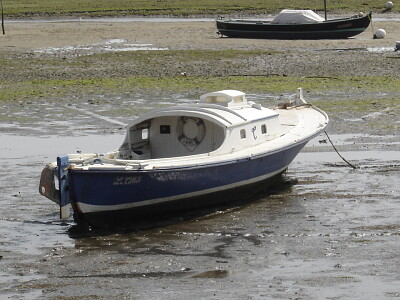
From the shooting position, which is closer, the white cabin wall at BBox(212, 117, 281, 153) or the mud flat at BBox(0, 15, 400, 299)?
the mud flat at BBox(0, 15, 400, 299)

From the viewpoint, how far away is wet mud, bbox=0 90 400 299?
14617 millimetres

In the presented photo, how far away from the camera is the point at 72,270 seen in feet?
51.3

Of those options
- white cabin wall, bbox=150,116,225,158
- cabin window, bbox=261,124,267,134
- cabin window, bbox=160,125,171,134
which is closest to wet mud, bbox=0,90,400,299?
cabin window, bbox=261,124,267,134

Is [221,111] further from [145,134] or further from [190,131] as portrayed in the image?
[145,134]

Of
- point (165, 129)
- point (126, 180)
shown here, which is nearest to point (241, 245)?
point (126, 180)

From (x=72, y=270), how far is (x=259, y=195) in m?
6.11

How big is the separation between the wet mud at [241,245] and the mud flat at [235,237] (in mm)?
23

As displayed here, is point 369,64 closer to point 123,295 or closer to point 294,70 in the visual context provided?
point 294,70

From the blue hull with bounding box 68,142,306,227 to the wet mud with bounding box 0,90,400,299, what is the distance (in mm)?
348

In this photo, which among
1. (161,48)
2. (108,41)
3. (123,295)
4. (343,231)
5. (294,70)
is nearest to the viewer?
(123,295)

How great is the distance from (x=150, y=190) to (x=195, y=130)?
2.62m

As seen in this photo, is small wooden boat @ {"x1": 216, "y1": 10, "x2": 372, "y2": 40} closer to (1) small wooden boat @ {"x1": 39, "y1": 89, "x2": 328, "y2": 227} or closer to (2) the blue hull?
(1) small wooden boat @ {"x1": 39, "y1": 89, "x2": 328, "y2": 227}

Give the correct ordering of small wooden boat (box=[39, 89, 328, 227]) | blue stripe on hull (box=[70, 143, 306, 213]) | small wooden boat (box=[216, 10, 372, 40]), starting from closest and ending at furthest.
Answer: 1. blue stripe on hull (box=[70, 143, 306, 213])
2. small wooden boat (box=[39, 89, 328, 227])
3. small wooden boat (box=[216, 10, 372, 40])

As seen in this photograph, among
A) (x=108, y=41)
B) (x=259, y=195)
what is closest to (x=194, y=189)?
(x=259, y=195)
